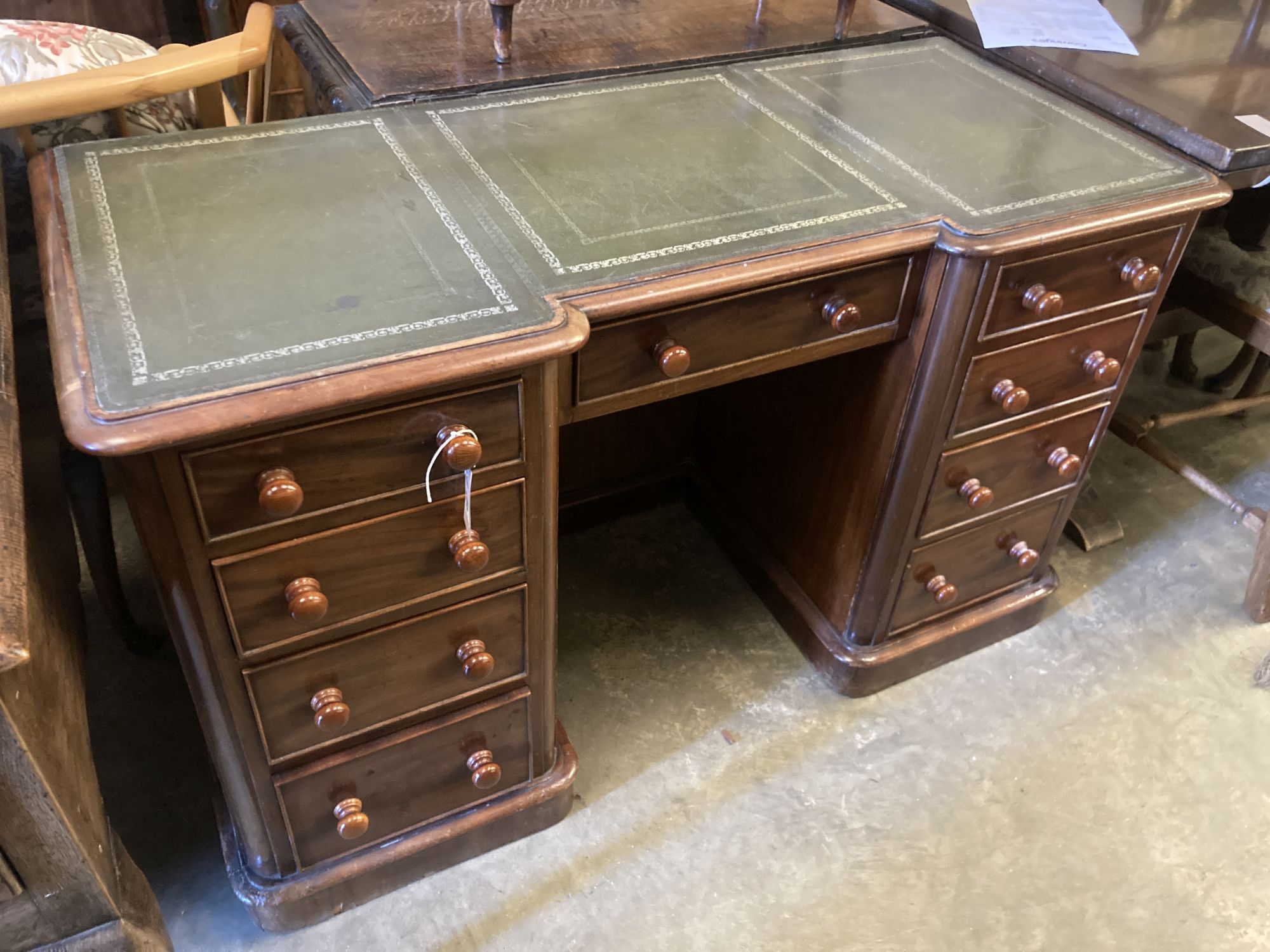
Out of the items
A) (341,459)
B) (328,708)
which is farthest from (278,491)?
(328,708)

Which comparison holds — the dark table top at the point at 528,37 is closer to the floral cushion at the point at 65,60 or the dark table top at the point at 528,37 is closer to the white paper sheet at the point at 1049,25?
the white paper sheet at the point at 1049,25

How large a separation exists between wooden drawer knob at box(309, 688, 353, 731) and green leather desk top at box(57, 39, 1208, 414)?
1.36 feet

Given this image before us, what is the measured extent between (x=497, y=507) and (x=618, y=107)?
0.60 metres

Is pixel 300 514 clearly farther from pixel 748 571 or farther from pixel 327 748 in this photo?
pixel 748 571

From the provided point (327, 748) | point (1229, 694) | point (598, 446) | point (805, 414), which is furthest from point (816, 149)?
point (1229, 694)

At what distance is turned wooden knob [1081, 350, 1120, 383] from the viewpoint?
1362 mm

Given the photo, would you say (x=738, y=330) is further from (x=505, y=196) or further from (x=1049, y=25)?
(x=1049, y=25)

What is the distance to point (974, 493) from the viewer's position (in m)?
1.41

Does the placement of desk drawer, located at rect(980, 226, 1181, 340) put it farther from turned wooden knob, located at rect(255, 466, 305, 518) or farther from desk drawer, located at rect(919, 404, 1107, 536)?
turned wooden knob, located at rect(255, 466, 305, 518)

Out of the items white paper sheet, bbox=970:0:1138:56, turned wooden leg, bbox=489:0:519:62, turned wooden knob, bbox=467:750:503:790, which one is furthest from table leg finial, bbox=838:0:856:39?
turned wooden knob, bbox=467:750:503:790

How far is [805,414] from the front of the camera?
1521 millimetres

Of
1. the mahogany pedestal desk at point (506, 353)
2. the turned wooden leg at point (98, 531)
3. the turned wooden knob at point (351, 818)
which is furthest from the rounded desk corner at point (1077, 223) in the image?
the turned wooden leg at point (98, 531)

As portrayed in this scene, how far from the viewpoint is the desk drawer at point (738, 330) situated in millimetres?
1043

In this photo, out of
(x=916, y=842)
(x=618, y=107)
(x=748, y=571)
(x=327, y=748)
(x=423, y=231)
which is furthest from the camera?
(x=748, y=571)
